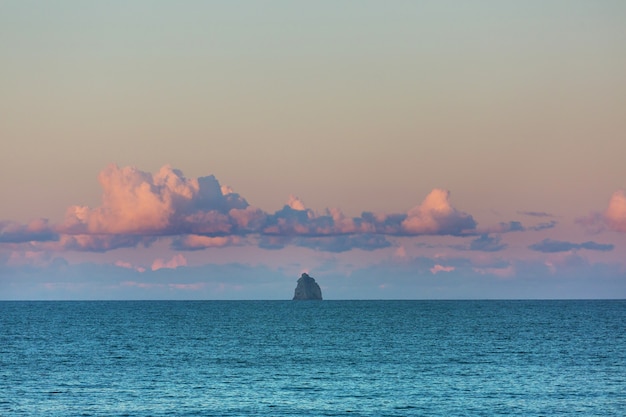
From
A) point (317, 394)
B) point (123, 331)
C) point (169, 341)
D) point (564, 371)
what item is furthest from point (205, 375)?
point (123, 331)

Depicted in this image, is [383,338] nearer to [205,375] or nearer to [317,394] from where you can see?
[205,375]

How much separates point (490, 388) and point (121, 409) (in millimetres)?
36163

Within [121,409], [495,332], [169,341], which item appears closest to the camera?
[121,409]

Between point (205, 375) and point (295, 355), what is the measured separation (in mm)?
25672

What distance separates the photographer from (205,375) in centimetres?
9631

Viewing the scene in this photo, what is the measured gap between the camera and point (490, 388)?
85.9 metres

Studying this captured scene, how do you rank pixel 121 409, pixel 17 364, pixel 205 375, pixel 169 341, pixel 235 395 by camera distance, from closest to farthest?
pixel 121 409
pixel 235 395
pixel 205 375
pixel 17 364
pixel 169 341

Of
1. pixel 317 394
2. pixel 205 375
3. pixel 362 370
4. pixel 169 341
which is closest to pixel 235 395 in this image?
pixel 317 394

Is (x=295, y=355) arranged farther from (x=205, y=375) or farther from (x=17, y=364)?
(x=17, y=364)

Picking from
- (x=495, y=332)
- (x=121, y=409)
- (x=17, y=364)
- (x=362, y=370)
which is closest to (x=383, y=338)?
(x=495, y=332)

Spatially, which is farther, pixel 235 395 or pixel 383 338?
pixel 383 338

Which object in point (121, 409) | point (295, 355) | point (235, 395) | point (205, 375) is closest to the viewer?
point (121, 409)

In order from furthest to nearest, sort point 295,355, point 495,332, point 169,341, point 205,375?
point 495,332 < point 169,341 < point 295,355 < point 205,375

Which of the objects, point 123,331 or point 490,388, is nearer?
point 490,388
